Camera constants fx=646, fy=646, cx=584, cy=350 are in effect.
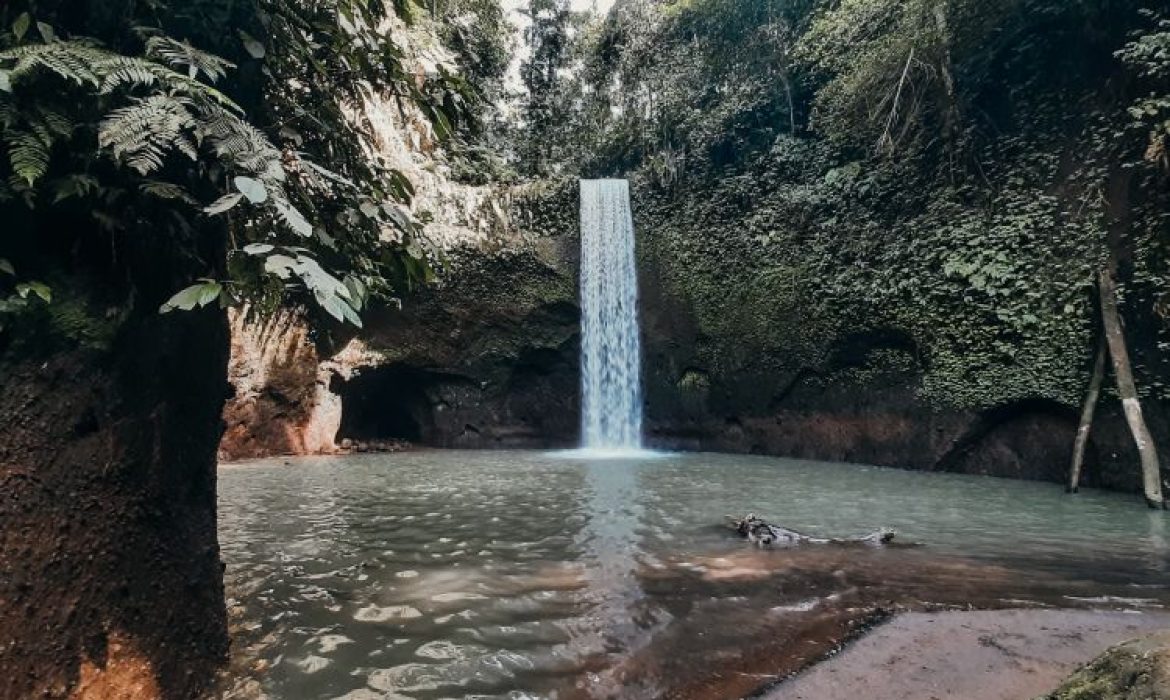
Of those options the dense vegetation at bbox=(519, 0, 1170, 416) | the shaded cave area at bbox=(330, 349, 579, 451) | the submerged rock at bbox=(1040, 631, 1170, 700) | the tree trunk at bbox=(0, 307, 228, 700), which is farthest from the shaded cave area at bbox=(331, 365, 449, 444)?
the submerged rock at bbox=(1040, 631, 1170, 700)

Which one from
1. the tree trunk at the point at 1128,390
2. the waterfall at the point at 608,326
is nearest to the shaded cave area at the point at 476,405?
the waterfall at the point at 608,326

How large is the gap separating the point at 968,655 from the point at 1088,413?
685cm

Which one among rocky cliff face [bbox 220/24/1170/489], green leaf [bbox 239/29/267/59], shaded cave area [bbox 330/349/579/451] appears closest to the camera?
green leaf [bbox 239/29/267/59]

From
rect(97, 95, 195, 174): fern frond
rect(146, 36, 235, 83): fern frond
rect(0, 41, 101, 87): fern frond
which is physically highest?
rect(146, 36, 235, 83): fern frond

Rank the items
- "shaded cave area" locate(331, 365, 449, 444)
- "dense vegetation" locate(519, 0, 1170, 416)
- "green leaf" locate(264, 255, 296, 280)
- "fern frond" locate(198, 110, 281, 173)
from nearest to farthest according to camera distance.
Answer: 1. "green leaf" locate(264, 255, 296, 280)
2. "fern frond" locate(198, 110, 281, 173)
3. "dense vegetation" locate(519, 0, 1170, 416)
4. "shaded cave area" locate(331, 365, 449, 444)

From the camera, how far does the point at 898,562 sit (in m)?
4.41

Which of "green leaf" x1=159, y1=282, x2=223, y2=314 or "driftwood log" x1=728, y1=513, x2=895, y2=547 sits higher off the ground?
"green leaf" x1=159, y1=282, x2=223, y2=314

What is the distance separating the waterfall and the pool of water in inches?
281

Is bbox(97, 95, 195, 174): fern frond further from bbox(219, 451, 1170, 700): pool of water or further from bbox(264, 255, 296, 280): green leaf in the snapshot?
bbox(219, 451, 1170, 700): pool of water

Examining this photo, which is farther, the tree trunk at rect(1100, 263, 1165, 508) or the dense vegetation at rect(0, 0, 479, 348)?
the tree trunk at rect(1100, 263, 1165, 508)

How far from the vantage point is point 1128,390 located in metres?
7.36

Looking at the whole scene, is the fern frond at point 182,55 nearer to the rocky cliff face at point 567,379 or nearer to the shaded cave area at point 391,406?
the rocky cliff face at point 567,379

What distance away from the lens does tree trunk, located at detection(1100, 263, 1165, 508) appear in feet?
22.6

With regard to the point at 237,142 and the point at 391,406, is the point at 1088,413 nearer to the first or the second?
the point at 237,142
